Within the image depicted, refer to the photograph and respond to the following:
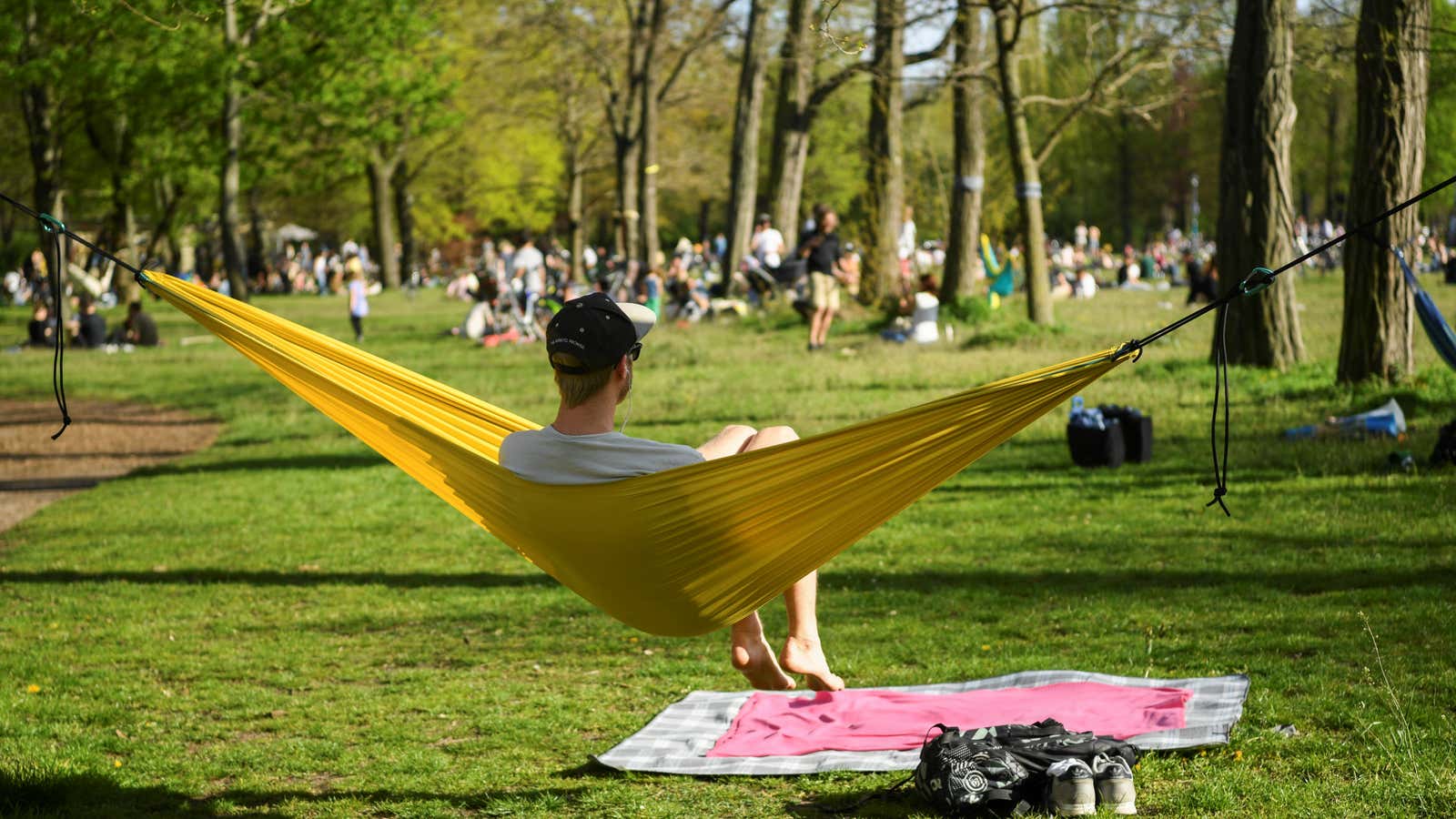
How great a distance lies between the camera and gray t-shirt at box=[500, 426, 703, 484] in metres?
4.01

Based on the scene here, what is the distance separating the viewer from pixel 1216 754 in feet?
→ 14.8

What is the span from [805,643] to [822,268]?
13.9 metres

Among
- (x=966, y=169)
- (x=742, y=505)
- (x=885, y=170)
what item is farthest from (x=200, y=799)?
(x=885, y=170)

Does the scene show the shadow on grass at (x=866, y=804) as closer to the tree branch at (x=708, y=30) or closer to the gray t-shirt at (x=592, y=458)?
the gray t-shirt at (x=592, y=458)

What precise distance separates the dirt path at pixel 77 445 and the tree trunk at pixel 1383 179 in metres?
10.2

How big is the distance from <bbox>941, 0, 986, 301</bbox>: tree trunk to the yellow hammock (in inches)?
631

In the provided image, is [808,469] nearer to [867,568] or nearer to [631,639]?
[631,639]

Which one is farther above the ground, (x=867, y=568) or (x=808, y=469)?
(x=808, y=469)

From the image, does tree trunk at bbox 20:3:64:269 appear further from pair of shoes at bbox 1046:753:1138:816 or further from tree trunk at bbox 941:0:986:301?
pair of shoes at bbox 1046:753:1138:816

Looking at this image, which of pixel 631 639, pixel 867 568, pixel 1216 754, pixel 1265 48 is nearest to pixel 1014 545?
pixel 867 568

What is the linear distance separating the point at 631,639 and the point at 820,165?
164 ft

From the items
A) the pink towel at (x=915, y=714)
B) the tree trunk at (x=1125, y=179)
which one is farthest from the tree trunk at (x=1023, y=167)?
the tree trunk at (x=1125, y=179)

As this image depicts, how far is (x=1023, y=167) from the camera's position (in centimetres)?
1800

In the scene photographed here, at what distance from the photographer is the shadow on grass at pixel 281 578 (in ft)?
26.0
